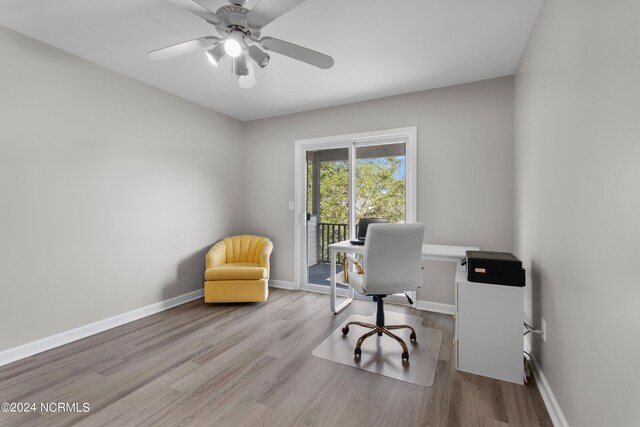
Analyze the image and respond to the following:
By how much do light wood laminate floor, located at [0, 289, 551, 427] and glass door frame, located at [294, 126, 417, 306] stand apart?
1379 millimetres

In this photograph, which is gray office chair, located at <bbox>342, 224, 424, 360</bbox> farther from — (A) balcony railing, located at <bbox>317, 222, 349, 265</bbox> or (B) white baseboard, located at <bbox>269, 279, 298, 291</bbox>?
(B) white baseboard, located at <bbox>269, 279, 298, 291</bbox>

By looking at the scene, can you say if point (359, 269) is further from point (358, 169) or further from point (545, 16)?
point (545, 16)

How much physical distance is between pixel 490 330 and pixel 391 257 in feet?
2.66

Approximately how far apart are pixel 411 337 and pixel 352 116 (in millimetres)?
2663

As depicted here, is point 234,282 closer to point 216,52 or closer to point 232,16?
point 216,52

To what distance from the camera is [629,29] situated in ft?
2.94

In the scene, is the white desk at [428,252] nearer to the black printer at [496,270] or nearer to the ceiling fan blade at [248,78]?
the black printer at [496,270]

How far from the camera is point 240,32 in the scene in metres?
1.70

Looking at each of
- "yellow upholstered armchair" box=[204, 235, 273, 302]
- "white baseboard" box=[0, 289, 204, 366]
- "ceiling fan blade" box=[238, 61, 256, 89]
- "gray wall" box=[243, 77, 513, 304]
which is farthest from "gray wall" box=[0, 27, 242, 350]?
"gray wall" box=[243, 77, 513, 304]

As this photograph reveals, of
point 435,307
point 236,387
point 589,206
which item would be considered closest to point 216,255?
point 236,387

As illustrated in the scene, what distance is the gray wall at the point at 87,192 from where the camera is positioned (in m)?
2.14

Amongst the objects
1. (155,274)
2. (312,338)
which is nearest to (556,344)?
(312,338)

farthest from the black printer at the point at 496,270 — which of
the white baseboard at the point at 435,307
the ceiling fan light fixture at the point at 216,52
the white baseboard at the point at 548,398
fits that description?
the ceiling fan light fixture at the point at 216,52

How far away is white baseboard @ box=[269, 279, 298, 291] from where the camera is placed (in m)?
4.03
